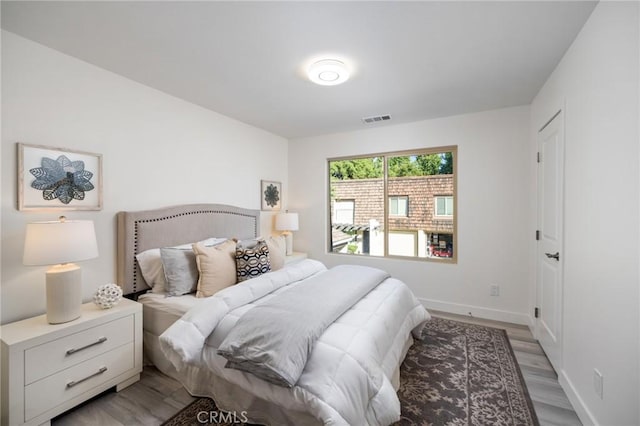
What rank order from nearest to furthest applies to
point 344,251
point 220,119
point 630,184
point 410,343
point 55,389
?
point 630,184 → point 55,389 → point 410,343 → point 220,119 → point 344,251

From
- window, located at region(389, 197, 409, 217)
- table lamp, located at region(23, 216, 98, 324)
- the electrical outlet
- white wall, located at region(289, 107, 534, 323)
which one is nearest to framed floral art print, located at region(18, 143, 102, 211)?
table lamp, located at region(23, 216, 98, 324)

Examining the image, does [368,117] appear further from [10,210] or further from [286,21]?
[10,210]

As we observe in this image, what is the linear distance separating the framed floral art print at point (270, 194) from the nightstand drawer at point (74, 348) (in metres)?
2.36

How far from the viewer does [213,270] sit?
2.40 m

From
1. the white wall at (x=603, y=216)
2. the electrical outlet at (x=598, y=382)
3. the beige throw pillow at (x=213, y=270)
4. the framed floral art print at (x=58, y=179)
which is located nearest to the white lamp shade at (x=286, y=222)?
the beige throw pillow at (x=213, y=270)

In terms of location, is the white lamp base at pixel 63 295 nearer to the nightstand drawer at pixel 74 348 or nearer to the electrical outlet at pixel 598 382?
the nightstand drawer at pixel 74 348

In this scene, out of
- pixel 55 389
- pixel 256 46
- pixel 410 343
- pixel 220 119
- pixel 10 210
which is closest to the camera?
pixel 55 389

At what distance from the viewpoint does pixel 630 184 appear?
51.7 inches

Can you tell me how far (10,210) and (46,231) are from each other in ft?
1.31

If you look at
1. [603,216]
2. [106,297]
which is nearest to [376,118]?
[603,216]

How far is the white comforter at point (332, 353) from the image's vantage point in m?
1.33

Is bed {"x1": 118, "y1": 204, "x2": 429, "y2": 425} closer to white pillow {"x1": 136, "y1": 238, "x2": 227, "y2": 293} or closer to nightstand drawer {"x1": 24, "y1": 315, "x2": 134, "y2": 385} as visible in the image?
white pillow {"x1": 136, "y1": 238, "x2": 227, "y2": 293}

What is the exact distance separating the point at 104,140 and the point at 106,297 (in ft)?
4.22

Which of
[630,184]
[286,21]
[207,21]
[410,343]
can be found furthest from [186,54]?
[410,343]
